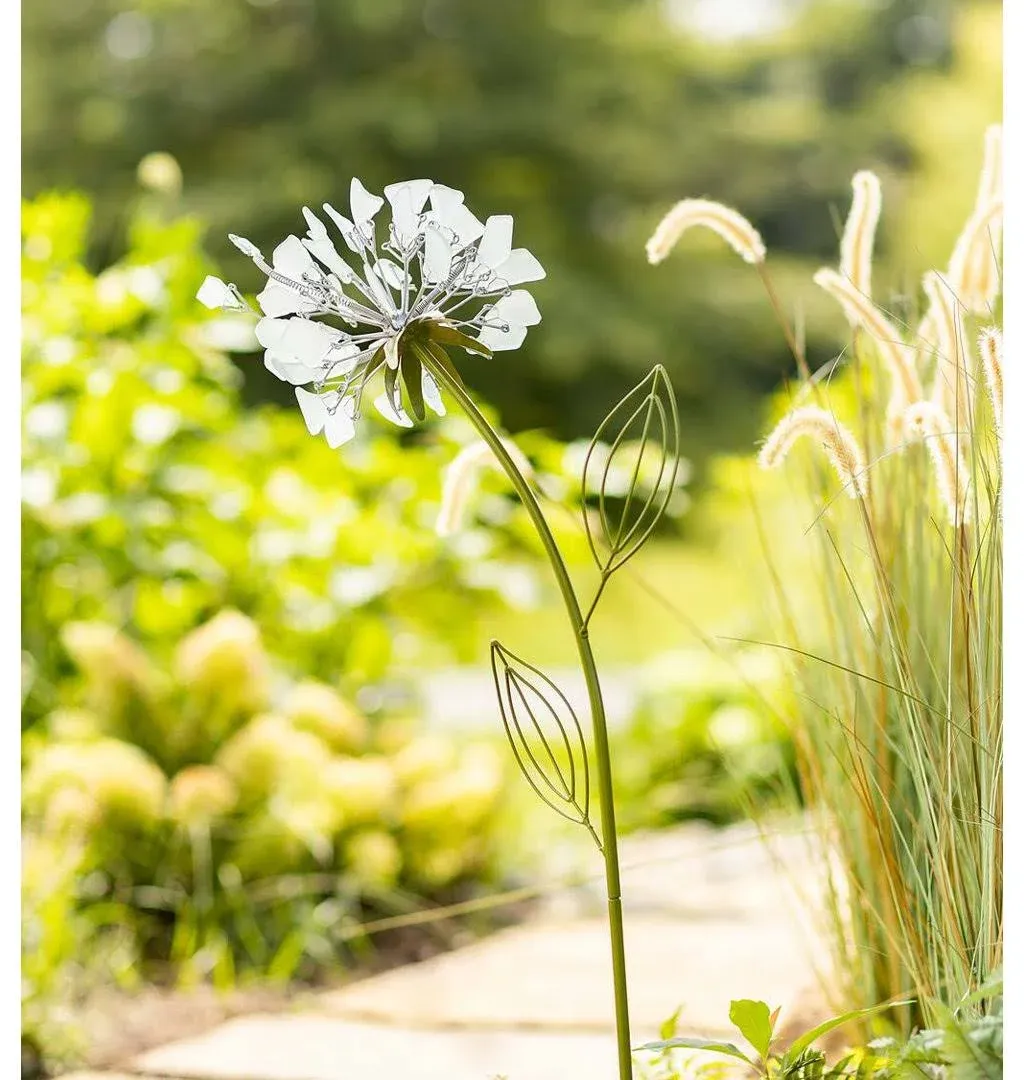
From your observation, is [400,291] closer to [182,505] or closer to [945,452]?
[945,452]

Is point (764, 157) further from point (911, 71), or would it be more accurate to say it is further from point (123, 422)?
point (123, 422)

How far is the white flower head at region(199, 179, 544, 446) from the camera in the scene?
0.59m

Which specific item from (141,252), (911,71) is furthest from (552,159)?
(141,252)

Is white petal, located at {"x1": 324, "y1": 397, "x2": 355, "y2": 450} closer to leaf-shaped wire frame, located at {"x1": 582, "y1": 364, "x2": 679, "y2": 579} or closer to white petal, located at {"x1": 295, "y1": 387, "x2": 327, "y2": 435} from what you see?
white petal, located at {"x1": 295, "y1": 387, "x2": 327, "y2": 435}

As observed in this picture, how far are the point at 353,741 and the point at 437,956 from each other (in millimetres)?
317

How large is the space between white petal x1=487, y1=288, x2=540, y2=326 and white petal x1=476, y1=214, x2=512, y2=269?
21 mm

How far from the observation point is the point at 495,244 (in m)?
0.59

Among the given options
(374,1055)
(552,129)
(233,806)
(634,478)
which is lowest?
(374,1055)

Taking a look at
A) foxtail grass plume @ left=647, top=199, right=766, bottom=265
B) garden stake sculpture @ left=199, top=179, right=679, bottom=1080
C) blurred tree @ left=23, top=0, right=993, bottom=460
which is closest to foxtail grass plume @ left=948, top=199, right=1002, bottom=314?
foxtail grass plume @ left=647, top=199, right=766, bottom=265

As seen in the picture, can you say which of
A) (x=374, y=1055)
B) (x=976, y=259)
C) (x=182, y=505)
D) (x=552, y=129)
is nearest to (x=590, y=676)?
(x=976, y=259)

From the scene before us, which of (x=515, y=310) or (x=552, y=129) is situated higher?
(x=552, y=129)

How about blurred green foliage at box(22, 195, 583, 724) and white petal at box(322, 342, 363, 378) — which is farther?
blurred green foliage at box(22, 195, 583, 724)

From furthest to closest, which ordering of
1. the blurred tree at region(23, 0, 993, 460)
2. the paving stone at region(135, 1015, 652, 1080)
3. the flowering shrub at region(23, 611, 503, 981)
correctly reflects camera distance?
the blurred tree at region(23, 0, 993, 460)
the flowering shrub at region(23, 611, 503, 981)
the paving stone at region(135, 1015, 652, 1080)

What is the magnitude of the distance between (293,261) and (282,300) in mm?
20
